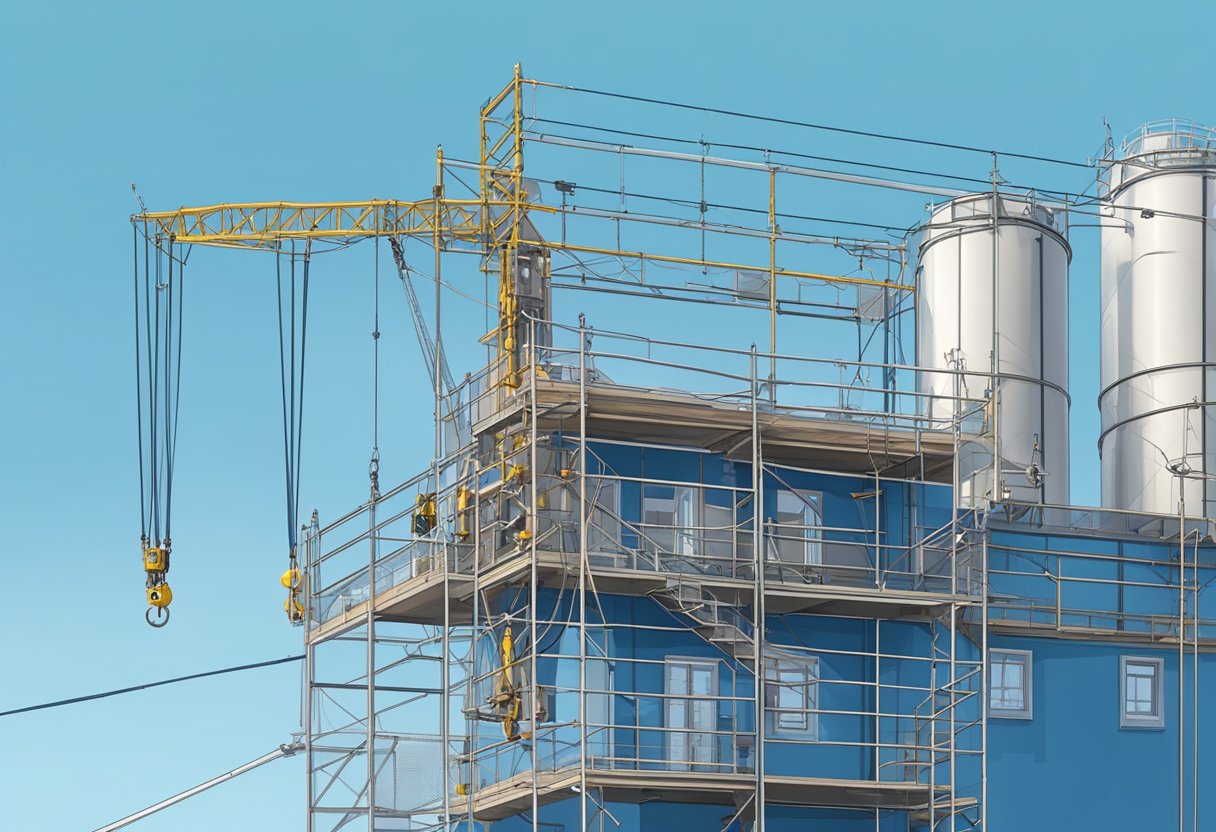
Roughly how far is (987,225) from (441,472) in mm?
13223

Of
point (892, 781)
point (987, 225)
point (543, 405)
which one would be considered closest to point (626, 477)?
point (543, 405)

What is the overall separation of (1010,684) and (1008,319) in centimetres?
854

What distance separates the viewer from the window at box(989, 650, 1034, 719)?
4425cm

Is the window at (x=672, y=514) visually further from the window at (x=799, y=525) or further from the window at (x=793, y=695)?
the window at (x=793, y=695)

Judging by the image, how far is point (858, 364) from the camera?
42719 millimetres

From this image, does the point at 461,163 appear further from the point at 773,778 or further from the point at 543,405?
the point at 773,778

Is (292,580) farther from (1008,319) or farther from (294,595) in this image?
(1008,319)

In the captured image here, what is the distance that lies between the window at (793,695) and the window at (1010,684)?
365 centimetres

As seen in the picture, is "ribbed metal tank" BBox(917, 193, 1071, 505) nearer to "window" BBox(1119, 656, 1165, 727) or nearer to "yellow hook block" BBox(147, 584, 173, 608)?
"window" BBox(1119, 656, 1165, 727)

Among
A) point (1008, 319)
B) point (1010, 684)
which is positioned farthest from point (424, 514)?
point (1008, 319)

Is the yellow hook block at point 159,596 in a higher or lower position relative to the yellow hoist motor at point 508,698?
higher

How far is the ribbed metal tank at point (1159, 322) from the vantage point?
162 feet

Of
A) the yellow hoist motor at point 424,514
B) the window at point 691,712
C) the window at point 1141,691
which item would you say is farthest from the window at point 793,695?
the yellow hoist motor at point 424,514

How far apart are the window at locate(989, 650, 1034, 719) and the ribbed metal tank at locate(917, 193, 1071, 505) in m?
4.35
